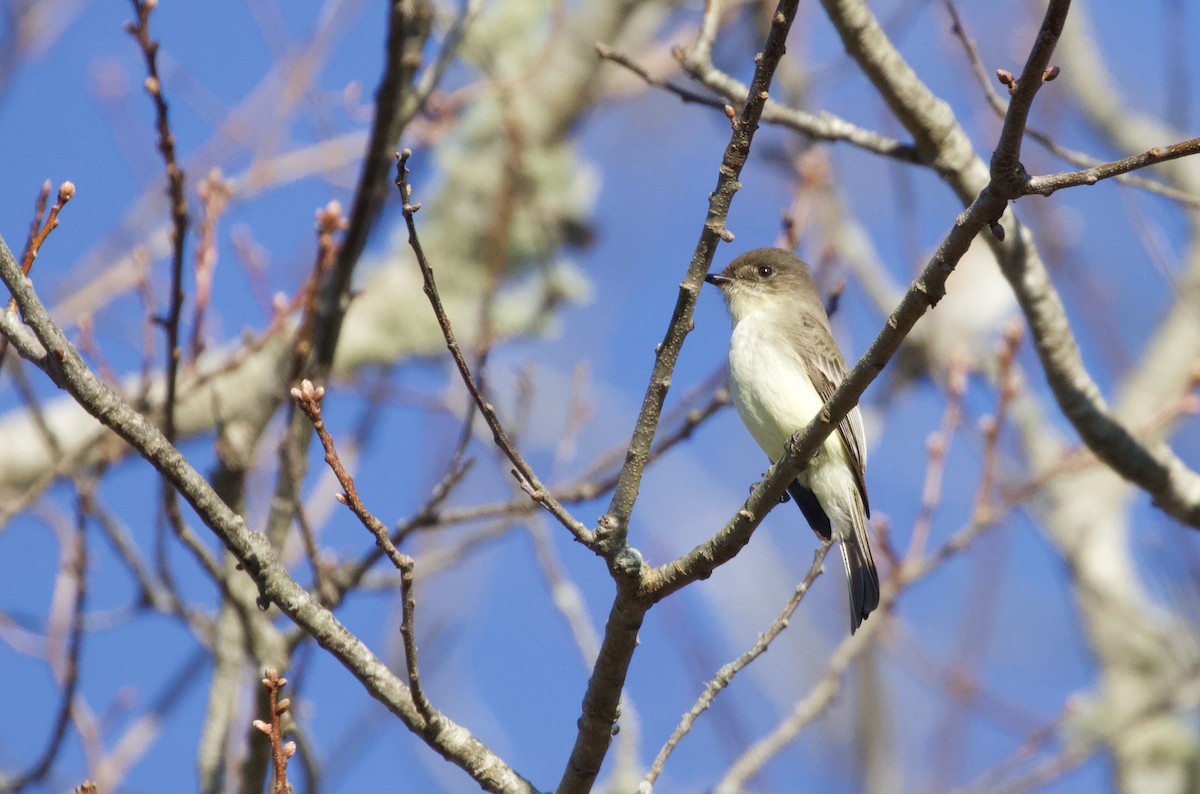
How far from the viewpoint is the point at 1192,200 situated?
3.60 meters

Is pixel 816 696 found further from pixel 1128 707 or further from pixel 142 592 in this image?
pixel 1128 707

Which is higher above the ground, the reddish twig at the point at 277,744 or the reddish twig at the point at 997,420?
the reddish twig at the point at 997,420

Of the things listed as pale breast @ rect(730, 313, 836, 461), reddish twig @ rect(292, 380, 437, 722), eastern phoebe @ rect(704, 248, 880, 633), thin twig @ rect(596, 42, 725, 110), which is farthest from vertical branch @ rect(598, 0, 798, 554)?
pale breast @ rect(730, 313, 836, 461)

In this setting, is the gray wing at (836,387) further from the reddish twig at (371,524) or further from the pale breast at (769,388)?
the reddish twig at (371,524)

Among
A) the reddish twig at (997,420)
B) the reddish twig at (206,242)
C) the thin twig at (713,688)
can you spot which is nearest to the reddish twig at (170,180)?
the reddish twig at (206,242)

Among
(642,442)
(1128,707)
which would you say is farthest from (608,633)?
(1128,707)

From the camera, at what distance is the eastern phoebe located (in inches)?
161

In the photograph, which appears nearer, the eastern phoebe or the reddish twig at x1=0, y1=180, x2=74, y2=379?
the reddish twig at x1=0, y1=180, x2=74, y2=379

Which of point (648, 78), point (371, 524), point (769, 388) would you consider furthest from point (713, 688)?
point (648, 78)

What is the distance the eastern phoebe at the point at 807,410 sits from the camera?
4.08 m

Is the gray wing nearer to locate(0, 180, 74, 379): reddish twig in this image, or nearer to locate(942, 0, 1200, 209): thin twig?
locate(942, 0, 1200, 209): thin twig

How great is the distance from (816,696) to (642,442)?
1.69m

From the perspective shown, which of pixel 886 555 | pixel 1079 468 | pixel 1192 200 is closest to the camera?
pixel 1192 200

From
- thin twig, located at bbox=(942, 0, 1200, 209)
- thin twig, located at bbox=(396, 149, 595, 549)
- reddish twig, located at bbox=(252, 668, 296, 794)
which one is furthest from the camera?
thin twig, located at bbox=(942, 0, 1200, 209)
